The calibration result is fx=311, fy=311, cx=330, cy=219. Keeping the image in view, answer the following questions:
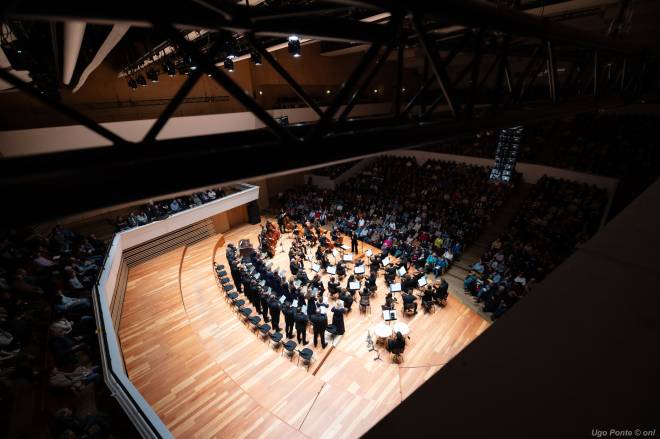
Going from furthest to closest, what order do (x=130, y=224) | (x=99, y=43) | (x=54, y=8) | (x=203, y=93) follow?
(x=203, y=93) < (x=130, y=224) < (x=99, y=43) < (x=54, y=8)

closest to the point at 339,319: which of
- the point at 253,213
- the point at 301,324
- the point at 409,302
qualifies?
the point at 301,324

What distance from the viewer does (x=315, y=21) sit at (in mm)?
2014

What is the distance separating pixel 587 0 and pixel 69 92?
17541mm

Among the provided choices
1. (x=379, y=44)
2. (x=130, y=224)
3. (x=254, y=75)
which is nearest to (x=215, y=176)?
(x=379, y=44)

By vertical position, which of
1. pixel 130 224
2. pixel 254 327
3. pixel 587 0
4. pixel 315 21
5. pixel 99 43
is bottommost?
pixel 254 327

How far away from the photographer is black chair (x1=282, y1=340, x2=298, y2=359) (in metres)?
7.70

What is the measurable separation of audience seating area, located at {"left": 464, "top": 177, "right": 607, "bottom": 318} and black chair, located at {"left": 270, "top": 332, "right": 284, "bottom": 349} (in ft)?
19.3

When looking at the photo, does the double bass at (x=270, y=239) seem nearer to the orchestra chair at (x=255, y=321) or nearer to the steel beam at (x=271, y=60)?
the orchestra chair at (x=255, y=321)

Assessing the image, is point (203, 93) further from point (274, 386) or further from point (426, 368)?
point (426, 368)

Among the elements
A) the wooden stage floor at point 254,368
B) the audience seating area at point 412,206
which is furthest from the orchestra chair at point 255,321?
the audience seating area at point 412,206

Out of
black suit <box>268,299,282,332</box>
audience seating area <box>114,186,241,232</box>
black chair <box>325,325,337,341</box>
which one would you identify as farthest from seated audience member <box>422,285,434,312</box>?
audience seating area <box>114,186,241,232</box>

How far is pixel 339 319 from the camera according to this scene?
332 inches

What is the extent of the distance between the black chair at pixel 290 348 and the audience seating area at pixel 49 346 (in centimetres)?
345

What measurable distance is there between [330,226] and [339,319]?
7.79 meters
